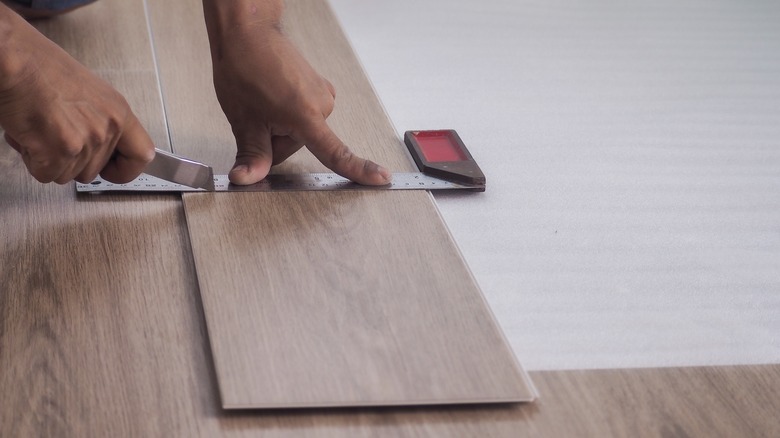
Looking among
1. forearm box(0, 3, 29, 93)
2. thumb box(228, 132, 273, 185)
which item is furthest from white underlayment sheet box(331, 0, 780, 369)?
forearm box(0, 3, 29, 93)

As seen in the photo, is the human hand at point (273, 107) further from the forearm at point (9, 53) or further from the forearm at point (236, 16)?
the forearm at point (9, 53)

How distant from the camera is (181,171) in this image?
1.67 meters

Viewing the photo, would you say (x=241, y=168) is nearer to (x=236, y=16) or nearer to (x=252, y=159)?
(x=252, y=159)

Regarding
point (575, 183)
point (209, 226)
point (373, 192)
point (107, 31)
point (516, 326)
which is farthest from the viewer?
point (107, 31)

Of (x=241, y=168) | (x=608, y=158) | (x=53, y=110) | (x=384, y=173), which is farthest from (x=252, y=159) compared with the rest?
(x=608, y=158)

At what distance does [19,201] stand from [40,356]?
475mm

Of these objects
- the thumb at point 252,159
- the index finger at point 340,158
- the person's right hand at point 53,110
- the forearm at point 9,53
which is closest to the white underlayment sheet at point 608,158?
the index finger at point 340,158

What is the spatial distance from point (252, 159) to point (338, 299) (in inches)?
17.7

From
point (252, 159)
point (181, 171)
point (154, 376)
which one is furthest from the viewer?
point (252, 159)

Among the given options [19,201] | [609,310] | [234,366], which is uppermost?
[609,310]

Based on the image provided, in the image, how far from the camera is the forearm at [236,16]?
1.83 meters

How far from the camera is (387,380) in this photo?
1286mm

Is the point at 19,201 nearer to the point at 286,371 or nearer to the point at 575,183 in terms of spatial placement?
the point at 286,371

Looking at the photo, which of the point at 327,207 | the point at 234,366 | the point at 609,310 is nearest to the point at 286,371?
the point at 234,366
